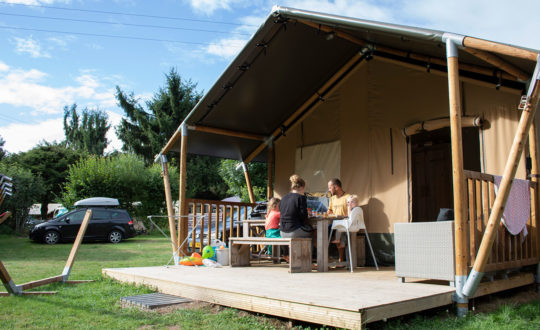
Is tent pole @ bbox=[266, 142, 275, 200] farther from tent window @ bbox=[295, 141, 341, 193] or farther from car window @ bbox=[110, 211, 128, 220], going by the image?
car window @ bbox=[110, 211, 128, 220]

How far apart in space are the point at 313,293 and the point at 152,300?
1.60 meters

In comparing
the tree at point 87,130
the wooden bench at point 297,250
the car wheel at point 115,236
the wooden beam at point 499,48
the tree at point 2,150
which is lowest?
the car wheel at point 115,236

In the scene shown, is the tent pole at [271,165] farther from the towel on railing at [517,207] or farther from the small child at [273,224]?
the towel on railing at [517,207]

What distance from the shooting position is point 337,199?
21.4ft

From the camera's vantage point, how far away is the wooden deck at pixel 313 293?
9.74ft

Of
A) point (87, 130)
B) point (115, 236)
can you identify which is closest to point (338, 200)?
point (115, 236)

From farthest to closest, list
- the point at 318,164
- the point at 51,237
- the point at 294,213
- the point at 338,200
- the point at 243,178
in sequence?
the point at 243,178, the point at 51,237, the point at 318,164, the point at 338,200, the point at 294,213

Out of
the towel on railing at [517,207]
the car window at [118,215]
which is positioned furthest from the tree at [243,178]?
the towel on railing at [517,207]

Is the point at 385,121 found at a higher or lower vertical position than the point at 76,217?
higher

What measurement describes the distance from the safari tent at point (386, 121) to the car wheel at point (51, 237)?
25.9 feet

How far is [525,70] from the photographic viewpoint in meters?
4.62

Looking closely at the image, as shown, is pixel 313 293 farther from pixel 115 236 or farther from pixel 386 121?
pixel 115 236

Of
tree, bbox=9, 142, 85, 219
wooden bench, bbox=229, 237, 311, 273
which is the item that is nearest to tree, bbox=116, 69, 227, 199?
tree, bbox=9, 142, 85, 219

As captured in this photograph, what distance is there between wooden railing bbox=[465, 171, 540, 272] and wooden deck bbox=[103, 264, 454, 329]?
0.57m
